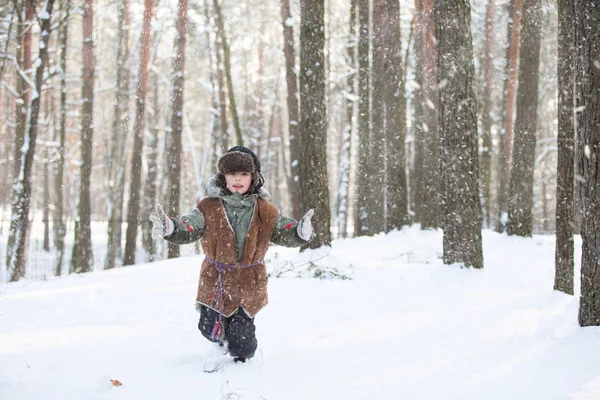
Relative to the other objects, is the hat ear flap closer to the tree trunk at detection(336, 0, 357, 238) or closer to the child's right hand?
the child's right hand

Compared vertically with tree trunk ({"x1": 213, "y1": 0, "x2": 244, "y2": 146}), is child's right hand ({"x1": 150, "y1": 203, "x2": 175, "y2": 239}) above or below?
below

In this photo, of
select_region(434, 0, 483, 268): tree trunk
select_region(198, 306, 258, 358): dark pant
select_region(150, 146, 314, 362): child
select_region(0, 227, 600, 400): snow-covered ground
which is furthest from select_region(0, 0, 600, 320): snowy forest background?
select_region(198, 306, 258, 358): dark pant

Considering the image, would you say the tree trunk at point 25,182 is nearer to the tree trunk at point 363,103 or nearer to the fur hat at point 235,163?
the tree trunk at point 363,103

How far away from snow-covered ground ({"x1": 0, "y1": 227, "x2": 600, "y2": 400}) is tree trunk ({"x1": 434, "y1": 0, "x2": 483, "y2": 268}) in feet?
1.64

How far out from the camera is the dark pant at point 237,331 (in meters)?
3.96

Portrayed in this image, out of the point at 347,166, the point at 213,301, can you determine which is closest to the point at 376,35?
the point at 347,166

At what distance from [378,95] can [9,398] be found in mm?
11606

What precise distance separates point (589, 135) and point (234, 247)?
297 cm

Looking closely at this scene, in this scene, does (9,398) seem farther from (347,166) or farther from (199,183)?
(199,183)

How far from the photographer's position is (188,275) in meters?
8.51

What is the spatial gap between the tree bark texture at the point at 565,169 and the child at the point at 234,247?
369 cm

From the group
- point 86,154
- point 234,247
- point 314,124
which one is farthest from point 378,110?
point 234,247

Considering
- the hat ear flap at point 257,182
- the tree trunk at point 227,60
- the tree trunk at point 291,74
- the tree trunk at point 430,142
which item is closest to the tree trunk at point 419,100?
the tree trunk at point 430,142

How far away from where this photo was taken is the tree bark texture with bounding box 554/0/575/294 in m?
6.20
